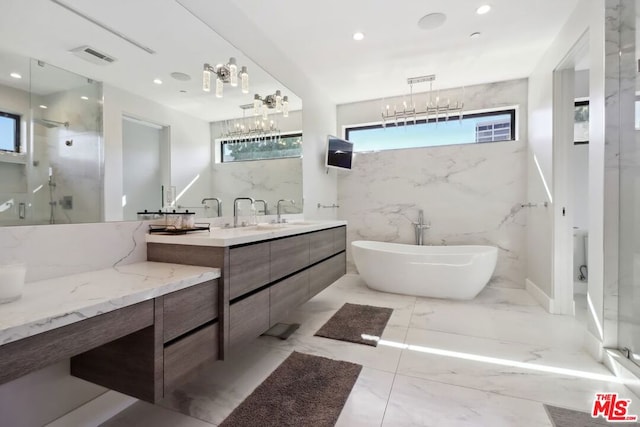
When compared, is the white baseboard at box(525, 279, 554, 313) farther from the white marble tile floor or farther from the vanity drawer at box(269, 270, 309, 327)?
the vanity drawer at box(269, 270, 309, 327)

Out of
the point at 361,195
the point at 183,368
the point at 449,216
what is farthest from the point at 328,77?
the point at 183,368

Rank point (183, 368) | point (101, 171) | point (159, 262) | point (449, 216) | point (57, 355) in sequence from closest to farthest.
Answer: point (57, 355)
point (183, 368)
point (101, 171)
point (159, 262)
point (449, 216)

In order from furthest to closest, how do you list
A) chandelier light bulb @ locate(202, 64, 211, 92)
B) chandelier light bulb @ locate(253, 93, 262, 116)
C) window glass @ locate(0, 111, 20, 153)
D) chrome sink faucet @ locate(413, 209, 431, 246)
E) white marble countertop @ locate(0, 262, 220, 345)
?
chrome sink faucet @ locate(413, 209, 431, 246), chandelier light bulb @ locate(253, 93, 262, 116), chandelier light bulb @ locate(202, 64, 211, 92), window glass @ locate(0, 111, 20, 153), white marble countertop @ locate(0, 262, 220, 345)

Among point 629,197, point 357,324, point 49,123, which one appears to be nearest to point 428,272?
point 357,324

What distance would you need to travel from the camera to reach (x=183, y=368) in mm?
1188

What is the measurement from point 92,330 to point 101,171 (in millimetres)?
827

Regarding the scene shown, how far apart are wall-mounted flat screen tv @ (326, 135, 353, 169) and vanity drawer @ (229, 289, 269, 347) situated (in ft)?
7.92

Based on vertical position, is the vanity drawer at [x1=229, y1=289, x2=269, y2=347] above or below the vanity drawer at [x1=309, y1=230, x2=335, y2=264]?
below

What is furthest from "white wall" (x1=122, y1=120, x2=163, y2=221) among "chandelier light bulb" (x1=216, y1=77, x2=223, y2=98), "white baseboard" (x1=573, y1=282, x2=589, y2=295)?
"white baseboard" (x1=573, y1=282, x2=589, y2=295)

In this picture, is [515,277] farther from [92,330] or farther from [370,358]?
[92,330]

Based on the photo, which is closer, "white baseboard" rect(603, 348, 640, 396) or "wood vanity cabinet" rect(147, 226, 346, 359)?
"wood vanity cabinet" rect(147, 226, 346, 359)

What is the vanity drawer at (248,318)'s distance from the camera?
56.8 inches

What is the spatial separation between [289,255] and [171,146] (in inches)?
40.9

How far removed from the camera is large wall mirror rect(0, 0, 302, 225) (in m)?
1.11
